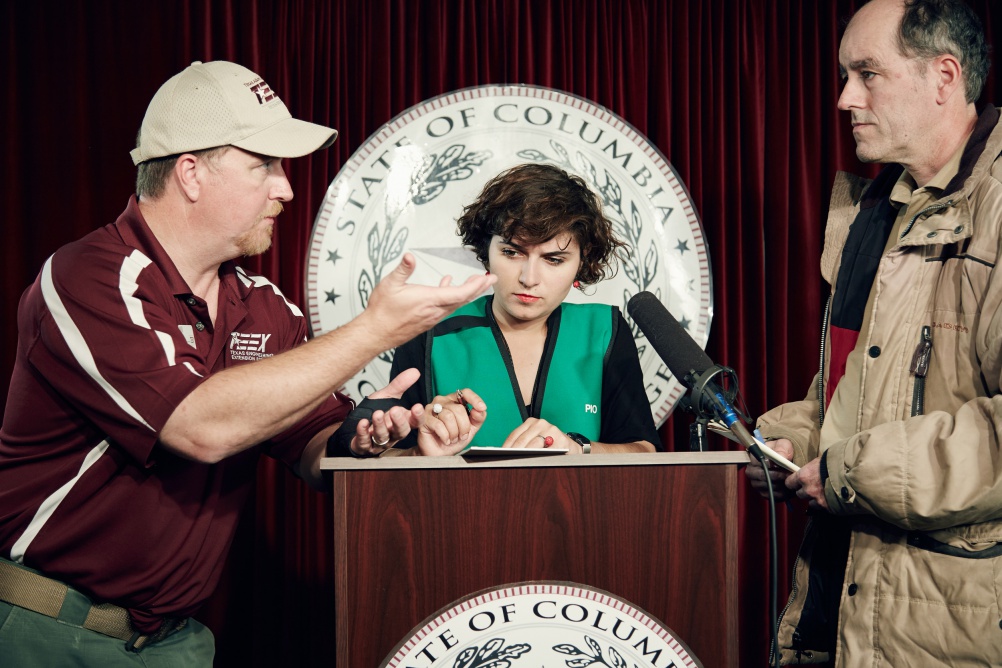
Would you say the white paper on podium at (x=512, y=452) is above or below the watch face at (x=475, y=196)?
below

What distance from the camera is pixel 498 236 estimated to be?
2.37m

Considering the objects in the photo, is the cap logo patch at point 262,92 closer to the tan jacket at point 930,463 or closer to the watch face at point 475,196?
the watch face at point 475,196

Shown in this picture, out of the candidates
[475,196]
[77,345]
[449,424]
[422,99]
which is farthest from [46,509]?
[422,99]

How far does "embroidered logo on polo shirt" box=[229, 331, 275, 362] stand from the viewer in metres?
1.95

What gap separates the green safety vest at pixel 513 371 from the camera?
7.53ft

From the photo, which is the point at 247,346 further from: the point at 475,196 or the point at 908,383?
the point at 908,383

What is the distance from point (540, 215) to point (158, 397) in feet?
3.47

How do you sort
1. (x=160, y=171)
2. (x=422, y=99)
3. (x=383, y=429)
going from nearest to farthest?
(x=383, y=429) → (x=160, y=171) → (x=422, y=99)

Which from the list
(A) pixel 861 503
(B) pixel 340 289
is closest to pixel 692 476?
(A) pixel 861 503

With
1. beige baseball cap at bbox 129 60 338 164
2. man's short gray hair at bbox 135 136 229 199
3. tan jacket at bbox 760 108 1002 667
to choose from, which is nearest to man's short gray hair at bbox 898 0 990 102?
tan jacket at bbox 760 108 1002 667

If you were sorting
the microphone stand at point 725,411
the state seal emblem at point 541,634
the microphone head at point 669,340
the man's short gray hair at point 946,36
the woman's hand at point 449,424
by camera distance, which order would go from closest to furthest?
the state seal emblem at point 541,634 → the microphone stand at point 725,411 → the microphone head at point 669,340 → the woman's hand at point 449,424 → the man's short gray hair at point 946,36

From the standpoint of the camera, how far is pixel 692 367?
1563mm

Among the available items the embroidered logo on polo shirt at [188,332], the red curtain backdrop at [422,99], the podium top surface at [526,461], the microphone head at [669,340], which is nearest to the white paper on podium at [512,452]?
the podium top surface at [526,461]

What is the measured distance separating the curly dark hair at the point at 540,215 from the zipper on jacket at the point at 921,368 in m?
0.86
